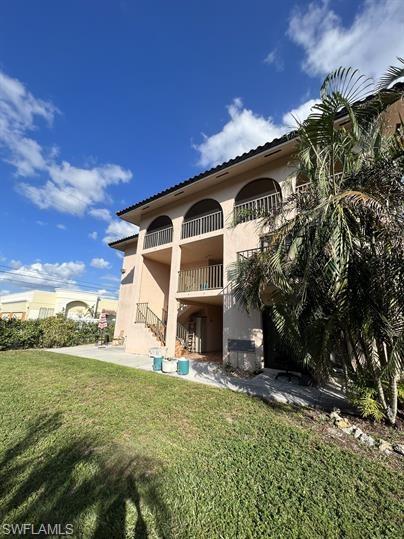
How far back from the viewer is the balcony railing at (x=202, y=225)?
40.3 feet

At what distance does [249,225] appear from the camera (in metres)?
10.6

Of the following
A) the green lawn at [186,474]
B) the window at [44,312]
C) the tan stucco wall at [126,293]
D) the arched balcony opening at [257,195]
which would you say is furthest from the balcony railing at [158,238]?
the window at [44,312]

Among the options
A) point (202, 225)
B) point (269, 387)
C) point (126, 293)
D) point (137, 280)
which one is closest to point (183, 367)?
point (269, 387)

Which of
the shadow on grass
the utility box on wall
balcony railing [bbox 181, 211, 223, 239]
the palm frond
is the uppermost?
balcony railing [bbox 181, 211, 223, 239]

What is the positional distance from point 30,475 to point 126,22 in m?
12.4

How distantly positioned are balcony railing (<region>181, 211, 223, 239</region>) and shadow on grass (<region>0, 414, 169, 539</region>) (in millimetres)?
10050

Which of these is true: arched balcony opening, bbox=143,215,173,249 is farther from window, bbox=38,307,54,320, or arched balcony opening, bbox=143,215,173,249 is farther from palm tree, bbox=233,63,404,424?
window, bbox=38,307,54,320

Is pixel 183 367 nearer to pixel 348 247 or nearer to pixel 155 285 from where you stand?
pixel 348 247

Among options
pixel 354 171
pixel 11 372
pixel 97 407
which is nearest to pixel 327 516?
pixel 97 407

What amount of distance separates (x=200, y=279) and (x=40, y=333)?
11.6m

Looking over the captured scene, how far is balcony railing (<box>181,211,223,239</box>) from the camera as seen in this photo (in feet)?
40.3

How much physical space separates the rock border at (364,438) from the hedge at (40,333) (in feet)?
56.1

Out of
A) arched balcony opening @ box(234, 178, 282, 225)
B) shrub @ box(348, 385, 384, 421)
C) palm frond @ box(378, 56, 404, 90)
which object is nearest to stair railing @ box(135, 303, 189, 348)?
arched balcony opening @ box(234, 178, 282, 225)

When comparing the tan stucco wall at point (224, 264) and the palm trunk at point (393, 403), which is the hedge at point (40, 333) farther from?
the palm trunk at point (393, 403)
